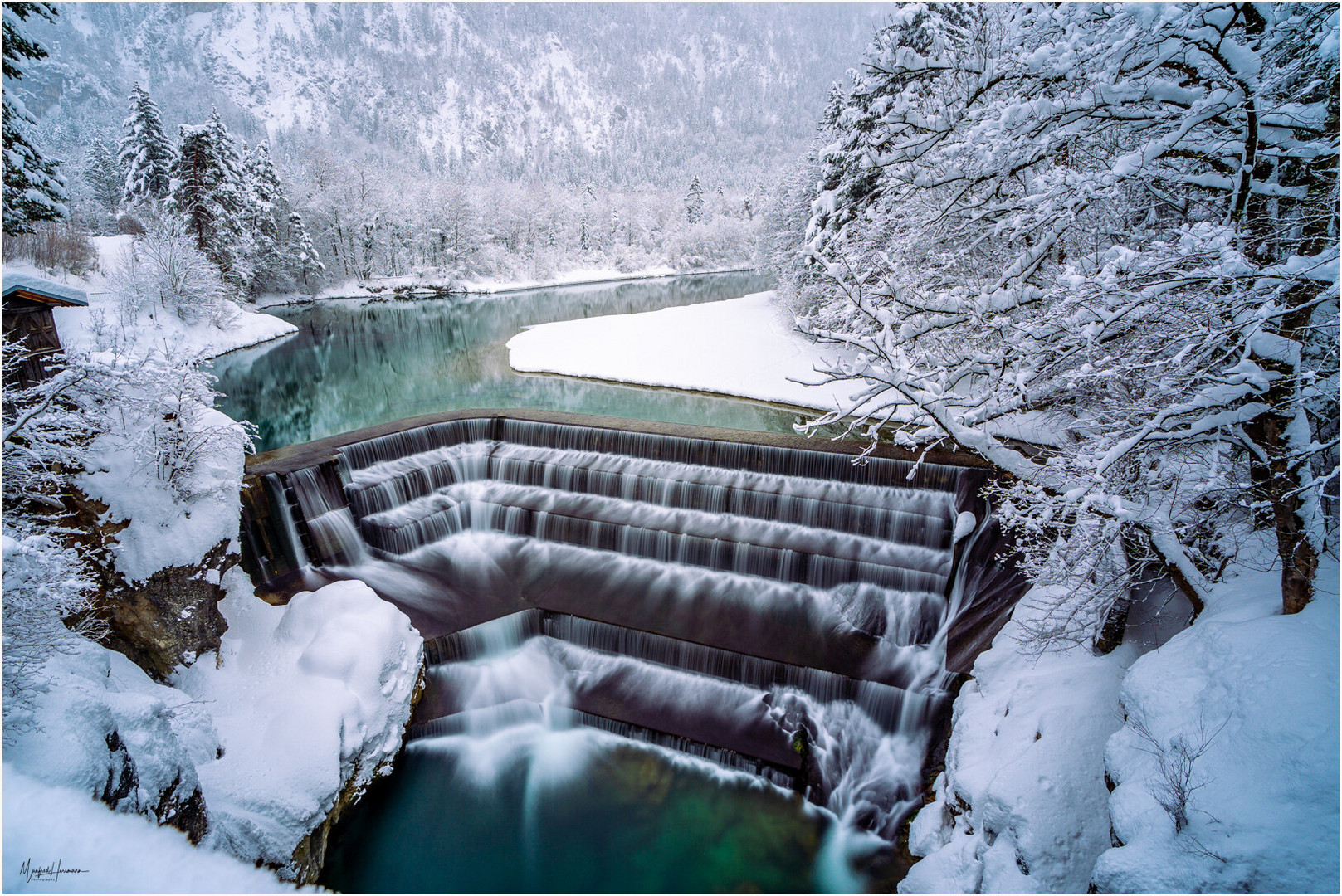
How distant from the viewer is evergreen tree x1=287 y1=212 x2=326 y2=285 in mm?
52125

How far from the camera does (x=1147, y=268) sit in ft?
14.3

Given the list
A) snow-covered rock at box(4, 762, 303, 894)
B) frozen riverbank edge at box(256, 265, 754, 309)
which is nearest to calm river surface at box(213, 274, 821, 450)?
frozen riverbank edge at box(256, 265, 754, 309)

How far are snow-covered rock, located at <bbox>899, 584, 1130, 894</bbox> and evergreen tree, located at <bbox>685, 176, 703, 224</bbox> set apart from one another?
95.3m

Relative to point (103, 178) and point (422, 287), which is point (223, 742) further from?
point (103, 178)

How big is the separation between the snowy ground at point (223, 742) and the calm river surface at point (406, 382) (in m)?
11.2

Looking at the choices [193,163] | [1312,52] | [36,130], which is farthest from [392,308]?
[1312,52]

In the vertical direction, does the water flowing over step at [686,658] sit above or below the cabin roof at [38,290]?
below

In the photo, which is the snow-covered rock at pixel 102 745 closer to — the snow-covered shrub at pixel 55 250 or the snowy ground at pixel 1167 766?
the snowy ground at pixel 1167 766

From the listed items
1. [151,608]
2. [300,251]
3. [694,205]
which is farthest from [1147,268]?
[694,205]

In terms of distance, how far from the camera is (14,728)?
15.3 ft

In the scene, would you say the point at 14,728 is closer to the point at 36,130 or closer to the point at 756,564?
the point at 756,564

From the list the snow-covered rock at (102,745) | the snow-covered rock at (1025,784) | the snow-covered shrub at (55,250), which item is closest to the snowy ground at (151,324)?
the snow-covered shrub at (55,250)

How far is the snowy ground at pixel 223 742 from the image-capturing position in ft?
13.4

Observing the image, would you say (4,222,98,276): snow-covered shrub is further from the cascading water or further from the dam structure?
the cascading water
